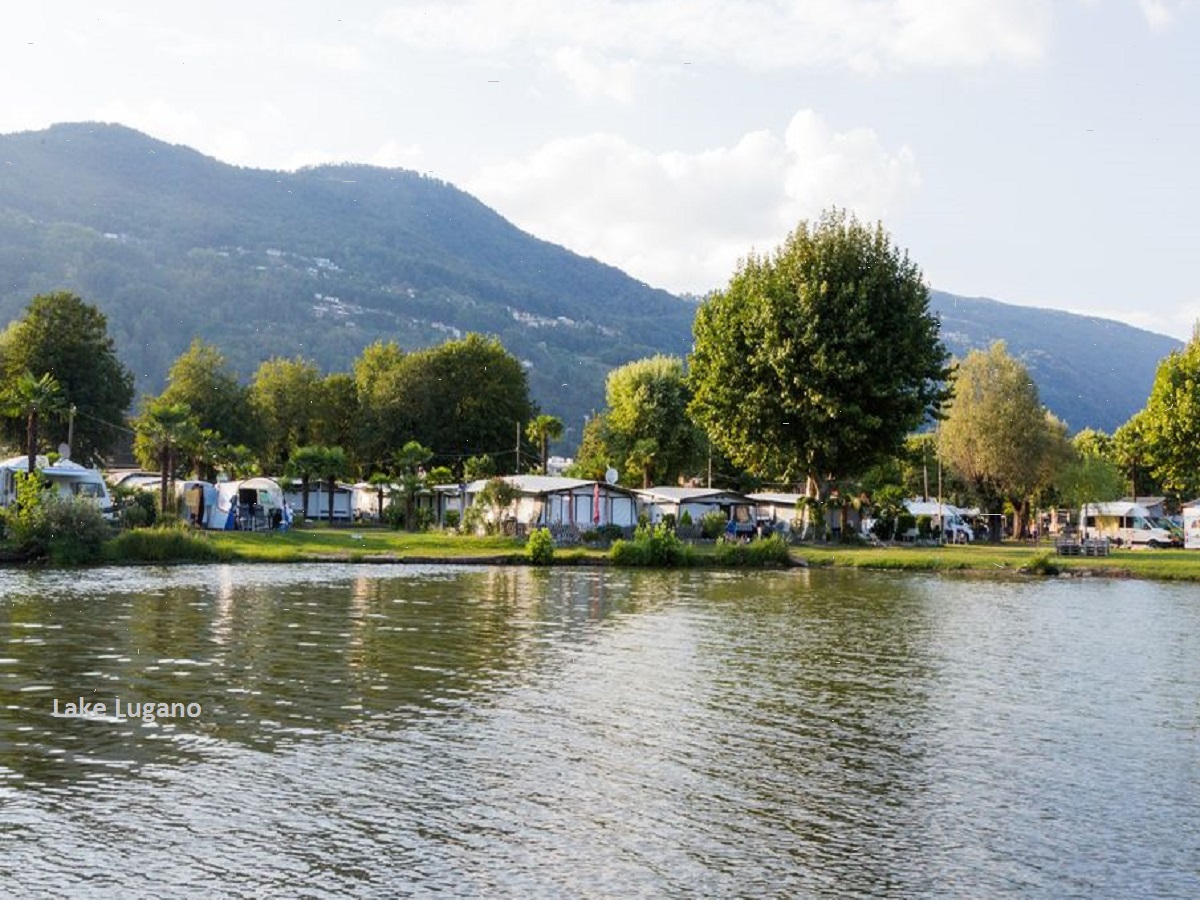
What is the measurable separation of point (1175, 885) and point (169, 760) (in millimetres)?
11177

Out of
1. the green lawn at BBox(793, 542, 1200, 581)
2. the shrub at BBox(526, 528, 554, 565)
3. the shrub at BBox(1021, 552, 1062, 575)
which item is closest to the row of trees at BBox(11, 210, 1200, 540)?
the green lawn at BBox(793, 542, 1200, 581)

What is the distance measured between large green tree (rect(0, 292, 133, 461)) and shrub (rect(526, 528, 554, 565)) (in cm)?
4019

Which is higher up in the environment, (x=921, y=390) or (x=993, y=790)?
(x=921, y=390)

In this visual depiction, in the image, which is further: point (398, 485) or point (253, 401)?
point (253, 401)

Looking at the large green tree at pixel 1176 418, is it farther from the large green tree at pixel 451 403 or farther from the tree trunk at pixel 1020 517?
the large green tree at pixel 451 403

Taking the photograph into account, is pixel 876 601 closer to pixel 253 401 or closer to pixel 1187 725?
pixel 1187 725

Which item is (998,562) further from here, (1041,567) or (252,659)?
(252,659)

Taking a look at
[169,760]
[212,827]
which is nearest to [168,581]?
[169,760]

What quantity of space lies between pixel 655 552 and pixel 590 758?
3984cm

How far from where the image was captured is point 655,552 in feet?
181

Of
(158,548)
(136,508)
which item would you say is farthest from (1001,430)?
(158,548)

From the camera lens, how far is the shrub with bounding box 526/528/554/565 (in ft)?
179

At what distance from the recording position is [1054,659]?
82.9 feet

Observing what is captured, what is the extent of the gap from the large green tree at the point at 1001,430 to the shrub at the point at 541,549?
138ft
